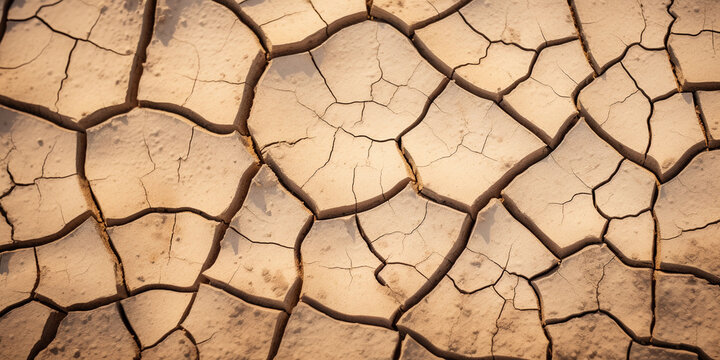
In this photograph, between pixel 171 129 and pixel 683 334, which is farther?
pixel 171 129

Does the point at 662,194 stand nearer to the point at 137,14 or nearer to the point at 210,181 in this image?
the point at 210,181

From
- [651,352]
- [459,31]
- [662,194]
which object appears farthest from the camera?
[459,31]

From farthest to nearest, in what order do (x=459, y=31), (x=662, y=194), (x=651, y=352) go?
(x=459, y=31) < (x=662, y=194) < (x=651, y=352)

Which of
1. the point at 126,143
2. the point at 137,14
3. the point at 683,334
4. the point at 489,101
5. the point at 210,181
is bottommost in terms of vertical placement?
the point at 683,334

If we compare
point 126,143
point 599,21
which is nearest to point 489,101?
point 599,21

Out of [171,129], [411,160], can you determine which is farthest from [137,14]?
[411,160]

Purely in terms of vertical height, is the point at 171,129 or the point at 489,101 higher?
the point at 489,101
